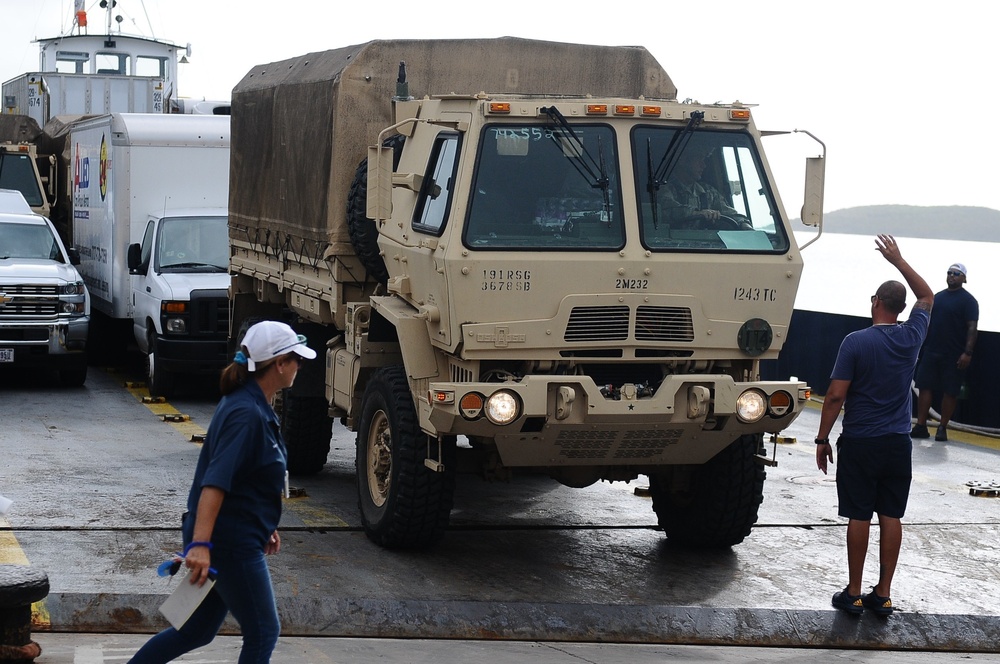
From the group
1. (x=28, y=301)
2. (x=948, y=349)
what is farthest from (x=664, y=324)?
(x=28, y=301)

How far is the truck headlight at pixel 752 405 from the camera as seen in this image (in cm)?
809

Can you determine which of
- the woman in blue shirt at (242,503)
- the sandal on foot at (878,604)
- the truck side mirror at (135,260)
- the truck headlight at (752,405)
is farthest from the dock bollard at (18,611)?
the truck side mirror at (135,260)

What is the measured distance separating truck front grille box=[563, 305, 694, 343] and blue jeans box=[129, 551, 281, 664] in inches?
126

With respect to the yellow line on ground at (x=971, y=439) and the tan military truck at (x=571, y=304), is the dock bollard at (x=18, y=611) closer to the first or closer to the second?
the tan military truck at (x=571, y=304)

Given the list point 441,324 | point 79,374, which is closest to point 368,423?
point 441,324

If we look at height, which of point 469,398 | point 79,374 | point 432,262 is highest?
point 432,262

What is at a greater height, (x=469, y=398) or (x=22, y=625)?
(x=469, y=398)

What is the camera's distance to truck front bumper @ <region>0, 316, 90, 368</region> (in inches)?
629

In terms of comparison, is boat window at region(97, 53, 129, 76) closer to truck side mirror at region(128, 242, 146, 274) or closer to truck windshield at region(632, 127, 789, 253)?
truck side mirror at region(128, 242, 146, 274)

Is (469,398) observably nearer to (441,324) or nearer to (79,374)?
(441,324)

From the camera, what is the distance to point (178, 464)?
38.5 ft

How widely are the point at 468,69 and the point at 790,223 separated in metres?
2.76

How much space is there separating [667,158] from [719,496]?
218cm

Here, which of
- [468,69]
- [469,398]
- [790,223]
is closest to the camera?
[469,398]
